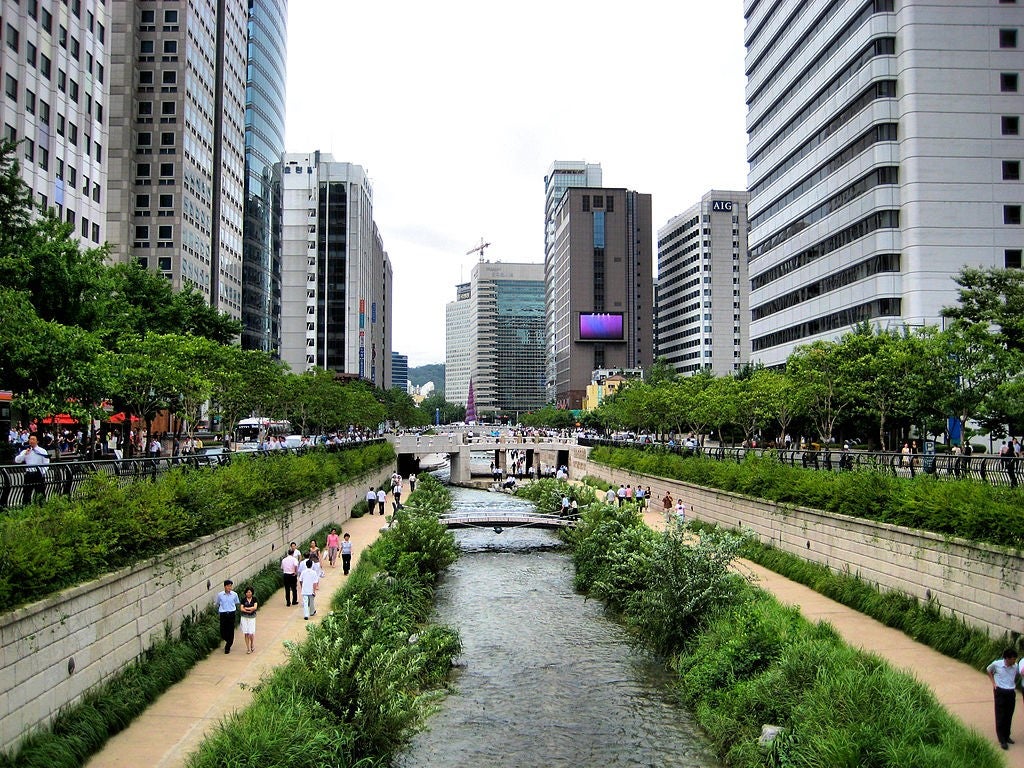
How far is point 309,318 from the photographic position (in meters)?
169

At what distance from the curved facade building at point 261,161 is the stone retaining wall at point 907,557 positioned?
91744 mm

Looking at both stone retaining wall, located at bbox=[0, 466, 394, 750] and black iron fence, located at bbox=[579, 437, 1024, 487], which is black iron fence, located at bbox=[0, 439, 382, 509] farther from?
black iron fence, located at bbox=[579, 437, 1024, 487]

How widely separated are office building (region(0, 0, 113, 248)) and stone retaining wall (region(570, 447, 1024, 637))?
1747 inches

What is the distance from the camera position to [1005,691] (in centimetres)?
1441

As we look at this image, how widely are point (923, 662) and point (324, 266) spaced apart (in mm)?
164842

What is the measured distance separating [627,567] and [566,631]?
4.17 meters

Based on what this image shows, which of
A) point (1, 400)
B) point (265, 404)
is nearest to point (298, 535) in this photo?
point (1, 400)

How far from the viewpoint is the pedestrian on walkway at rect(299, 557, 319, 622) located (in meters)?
24.0

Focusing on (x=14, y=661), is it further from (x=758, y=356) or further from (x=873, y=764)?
(x=758, y=356)

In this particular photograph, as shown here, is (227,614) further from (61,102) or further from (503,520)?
(61,102)

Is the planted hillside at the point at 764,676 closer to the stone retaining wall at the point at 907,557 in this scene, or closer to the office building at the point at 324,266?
the stone retaining wall at the point at 907,557

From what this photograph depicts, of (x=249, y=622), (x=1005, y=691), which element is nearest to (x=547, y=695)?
(x=249, y=622)

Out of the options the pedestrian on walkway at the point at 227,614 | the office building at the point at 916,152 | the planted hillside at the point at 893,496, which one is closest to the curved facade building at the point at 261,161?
the office building at the point at 916,152

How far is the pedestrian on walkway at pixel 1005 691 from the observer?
14266 millimetres
